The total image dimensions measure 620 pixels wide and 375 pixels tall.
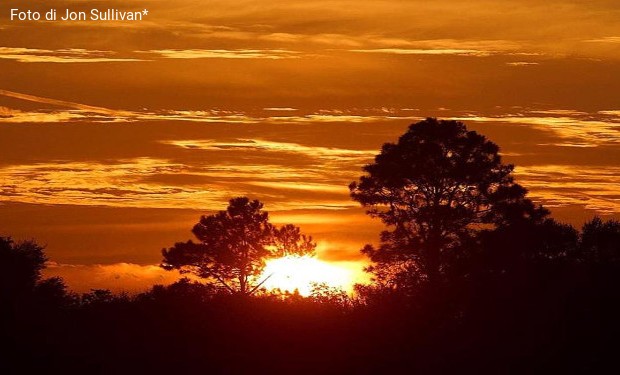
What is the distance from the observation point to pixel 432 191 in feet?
309

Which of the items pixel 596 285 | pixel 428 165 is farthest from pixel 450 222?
pixel 596 285

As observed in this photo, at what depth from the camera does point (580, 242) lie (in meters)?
102

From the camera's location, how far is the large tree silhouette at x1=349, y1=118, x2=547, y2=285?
92938 millimetres

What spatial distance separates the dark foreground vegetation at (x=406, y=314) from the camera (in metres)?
71.2

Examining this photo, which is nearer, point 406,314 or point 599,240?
point 406,314

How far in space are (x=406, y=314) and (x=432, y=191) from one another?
63.6ft

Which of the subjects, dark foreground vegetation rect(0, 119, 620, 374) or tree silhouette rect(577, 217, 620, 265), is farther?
tree silhouette rect(577, 217, 620, 265)

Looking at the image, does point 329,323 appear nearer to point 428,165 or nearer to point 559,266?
point 559,266

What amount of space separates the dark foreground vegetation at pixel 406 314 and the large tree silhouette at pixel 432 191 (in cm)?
8

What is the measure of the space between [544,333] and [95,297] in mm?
31305

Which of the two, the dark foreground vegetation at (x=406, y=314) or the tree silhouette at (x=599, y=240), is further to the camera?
the tree silhouette at (x=599, y=240)

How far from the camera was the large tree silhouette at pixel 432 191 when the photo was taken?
305 feet

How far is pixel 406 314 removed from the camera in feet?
248

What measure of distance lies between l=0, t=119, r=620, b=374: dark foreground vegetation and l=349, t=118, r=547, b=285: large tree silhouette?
8 cm
